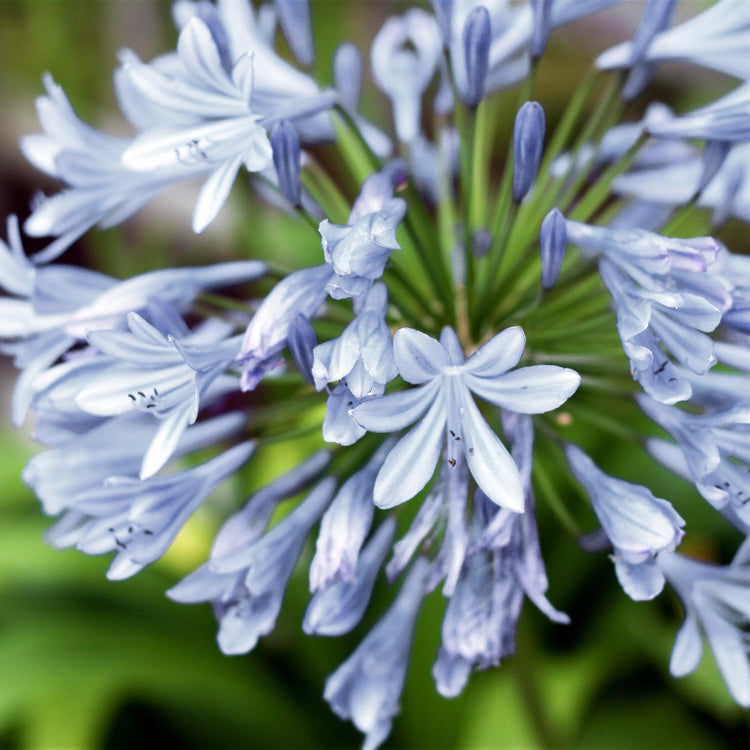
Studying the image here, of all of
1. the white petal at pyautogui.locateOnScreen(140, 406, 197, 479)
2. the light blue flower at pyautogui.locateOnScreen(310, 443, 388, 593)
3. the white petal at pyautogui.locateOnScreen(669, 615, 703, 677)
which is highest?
the white petal at pyautogui.locateOnScreen(140, 406, 197, 479)

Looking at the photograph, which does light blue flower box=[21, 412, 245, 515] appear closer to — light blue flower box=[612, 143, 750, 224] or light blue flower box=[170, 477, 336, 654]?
light blue flower box=[170, 477, 336, 654]

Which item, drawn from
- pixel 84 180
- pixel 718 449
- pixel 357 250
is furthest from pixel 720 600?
pixel 84 180

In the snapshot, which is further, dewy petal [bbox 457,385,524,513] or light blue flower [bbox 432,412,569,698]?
light blue flower [bbox 432,412,569,698]

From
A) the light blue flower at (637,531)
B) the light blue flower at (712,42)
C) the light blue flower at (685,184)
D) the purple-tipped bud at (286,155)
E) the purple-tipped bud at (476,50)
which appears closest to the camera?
the light blue flower at (637,531)

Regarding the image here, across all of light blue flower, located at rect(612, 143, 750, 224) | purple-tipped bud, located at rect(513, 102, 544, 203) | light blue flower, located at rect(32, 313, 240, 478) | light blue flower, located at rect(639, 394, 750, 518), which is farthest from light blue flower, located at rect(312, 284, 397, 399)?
light blue flower, located at rect(612, 143, 750, 224)

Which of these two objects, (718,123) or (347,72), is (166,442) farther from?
(718,123)

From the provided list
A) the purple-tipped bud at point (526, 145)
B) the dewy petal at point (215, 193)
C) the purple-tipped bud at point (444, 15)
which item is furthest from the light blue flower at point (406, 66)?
the dewy petal at point (215, 193)

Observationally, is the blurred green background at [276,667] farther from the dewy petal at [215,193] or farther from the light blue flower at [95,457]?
the dewy petal at [215,193]
